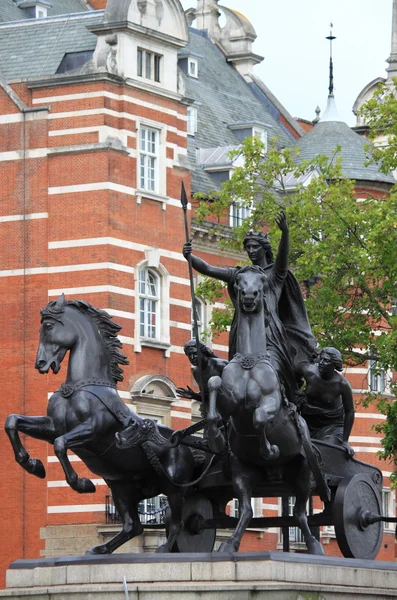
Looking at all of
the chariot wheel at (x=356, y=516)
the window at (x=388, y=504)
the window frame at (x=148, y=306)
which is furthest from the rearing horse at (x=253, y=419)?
the window at (x=388, y=504)

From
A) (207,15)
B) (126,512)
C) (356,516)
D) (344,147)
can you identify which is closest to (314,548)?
(356,516)

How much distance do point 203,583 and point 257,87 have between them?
49902 mm

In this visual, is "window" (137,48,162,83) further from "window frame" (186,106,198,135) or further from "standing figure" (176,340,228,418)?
"standing figure" (176,340,228,418)

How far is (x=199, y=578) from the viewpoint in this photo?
80.1 ft

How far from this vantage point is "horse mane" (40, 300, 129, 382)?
87.1 feet

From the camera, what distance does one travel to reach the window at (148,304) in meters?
55.2

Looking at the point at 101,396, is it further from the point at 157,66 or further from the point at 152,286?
the point at 157,66

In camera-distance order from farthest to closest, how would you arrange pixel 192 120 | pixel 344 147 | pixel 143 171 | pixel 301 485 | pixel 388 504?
pixel 344 147
pixel 388 504
pixel 192 120
pixel 143 171
pixel 301 485

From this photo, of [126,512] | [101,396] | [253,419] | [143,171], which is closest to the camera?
[253,419]

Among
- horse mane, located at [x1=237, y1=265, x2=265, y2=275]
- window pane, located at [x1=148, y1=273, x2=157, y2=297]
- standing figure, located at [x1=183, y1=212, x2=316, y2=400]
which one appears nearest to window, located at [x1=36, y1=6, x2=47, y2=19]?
window pane, located at [x1=148, y1=273, x2=157, y2=297]

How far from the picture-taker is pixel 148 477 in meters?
26.8

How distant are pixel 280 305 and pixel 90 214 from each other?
27.1m

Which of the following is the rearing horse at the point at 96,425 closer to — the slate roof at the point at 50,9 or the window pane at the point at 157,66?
the window pane at the point at 157,66

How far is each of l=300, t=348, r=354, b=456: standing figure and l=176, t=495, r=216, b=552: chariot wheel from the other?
1585 mm
